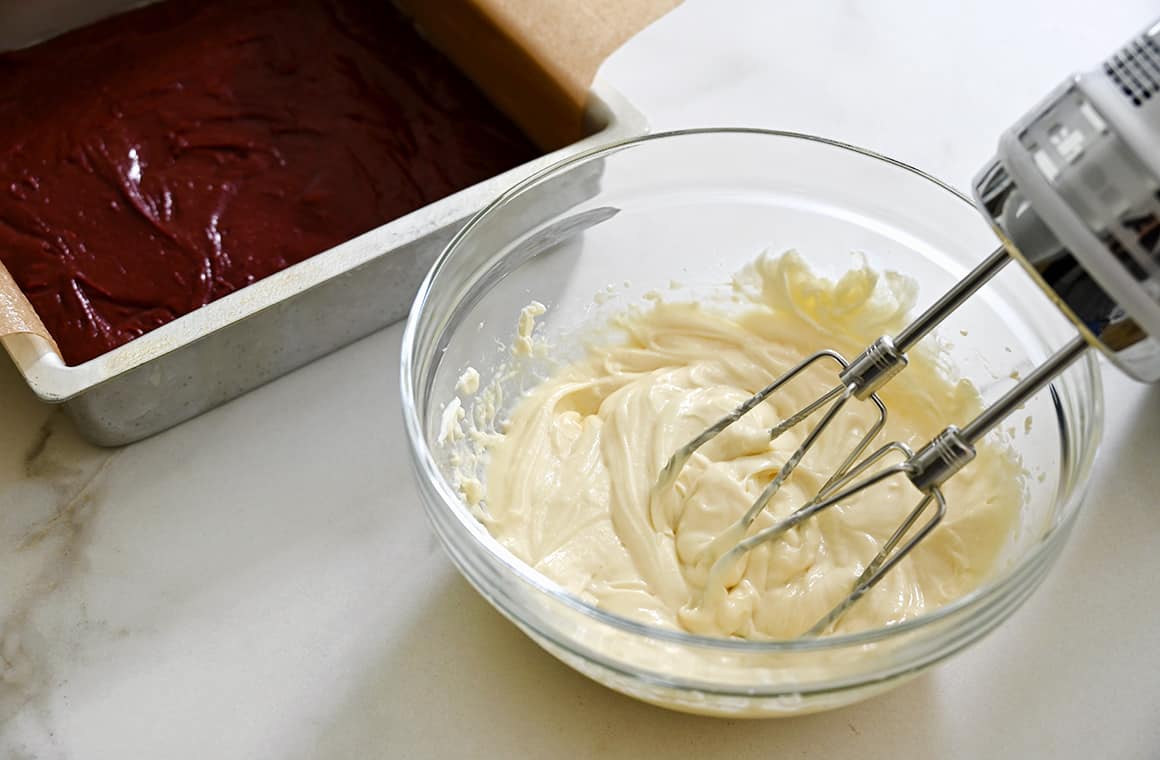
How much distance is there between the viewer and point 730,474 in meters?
1.01

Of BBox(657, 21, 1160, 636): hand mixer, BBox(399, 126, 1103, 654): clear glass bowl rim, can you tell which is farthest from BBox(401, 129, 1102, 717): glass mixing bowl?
BBox(657, 21, 1160, 636): hand mixer

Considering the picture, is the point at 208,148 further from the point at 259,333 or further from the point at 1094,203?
the point at 1094,203

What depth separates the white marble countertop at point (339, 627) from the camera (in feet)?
3.14

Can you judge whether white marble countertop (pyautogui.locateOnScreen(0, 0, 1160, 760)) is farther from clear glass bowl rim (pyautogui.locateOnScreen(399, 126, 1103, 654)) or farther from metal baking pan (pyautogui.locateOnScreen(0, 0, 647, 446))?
clear glass bowl rim (pyautogui.locateOnScreen(399, 126, 1103, 654))

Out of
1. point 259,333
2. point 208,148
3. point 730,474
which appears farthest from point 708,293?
point 208,148

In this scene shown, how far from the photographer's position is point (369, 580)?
1.05 metres

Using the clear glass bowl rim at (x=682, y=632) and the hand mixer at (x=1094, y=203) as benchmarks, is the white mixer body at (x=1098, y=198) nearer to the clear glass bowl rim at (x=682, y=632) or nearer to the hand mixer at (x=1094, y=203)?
the hand mixer at (x=1094, y=203)

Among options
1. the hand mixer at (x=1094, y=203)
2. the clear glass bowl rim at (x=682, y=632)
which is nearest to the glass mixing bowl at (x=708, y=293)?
the clear glass bowl rim at (x=682, y=632)

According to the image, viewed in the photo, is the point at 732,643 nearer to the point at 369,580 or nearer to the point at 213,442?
the point at 369,580

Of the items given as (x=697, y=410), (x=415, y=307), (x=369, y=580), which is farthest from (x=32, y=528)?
(x=697, y=410)

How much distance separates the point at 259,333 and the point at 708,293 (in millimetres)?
468

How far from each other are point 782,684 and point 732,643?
0.07 m

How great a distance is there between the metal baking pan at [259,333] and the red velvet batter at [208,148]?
11cm

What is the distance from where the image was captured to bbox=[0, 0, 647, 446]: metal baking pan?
1.03m
